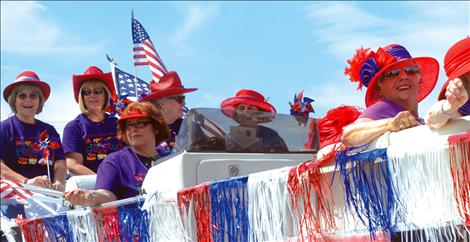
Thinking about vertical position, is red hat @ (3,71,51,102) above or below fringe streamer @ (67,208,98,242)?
above

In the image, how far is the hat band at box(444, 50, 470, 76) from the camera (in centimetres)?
381

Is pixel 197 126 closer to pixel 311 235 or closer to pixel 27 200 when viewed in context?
pixel 311 235

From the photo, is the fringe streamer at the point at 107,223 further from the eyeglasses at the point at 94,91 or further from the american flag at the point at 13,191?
the eyeglasses at the point at 94,91

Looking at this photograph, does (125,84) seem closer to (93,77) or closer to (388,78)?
(93,77)

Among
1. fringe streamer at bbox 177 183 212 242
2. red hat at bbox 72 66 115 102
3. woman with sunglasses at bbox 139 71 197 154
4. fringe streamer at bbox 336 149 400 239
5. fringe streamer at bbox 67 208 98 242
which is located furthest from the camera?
red hat at bbox 72 66 115 102

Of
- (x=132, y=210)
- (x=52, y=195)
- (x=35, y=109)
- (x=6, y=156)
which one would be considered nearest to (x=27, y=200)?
(x=52, y=195)

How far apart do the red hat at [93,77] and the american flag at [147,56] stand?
215 centimetres

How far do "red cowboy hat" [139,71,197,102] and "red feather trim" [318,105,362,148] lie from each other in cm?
230

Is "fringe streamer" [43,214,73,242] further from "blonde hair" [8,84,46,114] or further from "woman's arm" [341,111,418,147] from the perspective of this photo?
"woman's arm" [341,111,418,147]

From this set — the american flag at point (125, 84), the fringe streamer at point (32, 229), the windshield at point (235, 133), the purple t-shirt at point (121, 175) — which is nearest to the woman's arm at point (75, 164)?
the fringe streamer at point (32, 229)

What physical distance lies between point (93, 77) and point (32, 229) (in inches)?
78.1

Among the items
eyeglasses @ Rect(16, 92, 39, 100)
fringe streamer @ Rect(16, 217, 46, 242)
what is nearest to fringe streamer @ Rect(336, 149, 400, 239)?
fringe streamer @ Rect(16, 217, 46, 242)

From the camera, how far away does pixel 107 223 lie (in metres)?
5.04

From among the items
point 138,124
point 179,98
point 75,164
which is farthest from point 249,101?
point 75,164
